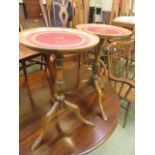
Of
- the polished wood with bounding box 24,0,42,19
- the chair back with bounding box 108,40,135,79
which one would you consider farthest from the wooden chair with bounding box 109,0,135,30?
the polished wood with bounding box 24,0,42,19

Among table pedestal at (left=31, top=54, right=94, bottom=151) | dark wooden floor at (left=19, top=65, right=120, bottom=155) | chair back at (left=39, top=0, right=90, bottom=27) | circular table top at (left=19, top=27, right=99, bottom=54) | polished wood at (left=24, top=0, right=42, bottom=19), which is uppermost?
polished wood at (left=24, top=0, right=42, bottom=19)

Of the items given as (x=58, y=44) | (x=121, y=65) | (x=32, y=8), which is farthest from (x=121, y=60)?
(x=32, y=8)

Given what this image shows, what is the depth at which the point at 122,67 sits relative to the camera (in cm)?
197

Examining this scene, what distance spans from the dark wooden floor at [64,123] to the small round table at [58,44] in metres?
0.05

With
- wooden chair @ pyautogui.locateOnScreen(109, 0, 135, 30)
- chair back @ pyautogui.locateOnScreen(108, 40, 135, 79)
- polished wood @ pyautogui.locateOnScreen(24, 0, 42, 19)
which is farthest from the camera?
polished wood @ pyautogui.locateOnScreen(24, 0, 42, 19)

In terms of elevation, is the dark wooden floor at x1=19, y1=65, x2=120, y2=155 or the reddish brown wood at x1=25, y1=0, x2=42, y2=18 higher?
the reddish brown wood at x1=25, y1=0, x2=42, y2=18

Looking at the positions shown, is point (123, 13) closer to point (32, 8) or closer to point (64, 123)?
point (32, 8)

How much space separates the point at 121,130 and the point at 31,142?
1.14 m

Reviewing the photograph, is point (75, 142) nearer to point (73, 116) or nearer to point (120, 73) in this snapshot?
point (73, 116)

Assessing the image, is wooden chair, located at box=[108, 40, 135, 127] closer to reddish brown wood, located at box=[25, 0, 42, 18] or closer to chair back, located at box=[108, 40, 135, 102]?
chair back, located at box=[108, 40, 135, 102]

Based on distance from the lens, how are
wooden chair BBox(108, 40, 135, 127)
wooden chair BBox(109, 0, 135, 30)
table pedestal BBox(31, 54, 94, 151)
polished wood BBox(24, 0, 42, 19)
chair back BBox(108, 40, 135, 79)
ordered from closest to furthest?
table pedestal BBox(31, 54, 94, 151)
wooden chair BBox(108, 40, 135, 127)
chair back BBox(108, 40, 135, 79)
wooden chair BBox(109, 0, 135, 30)
polished wood BBox(24, 0, 42, 19)

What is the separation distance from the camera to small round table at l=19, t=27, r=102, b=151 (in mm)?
715

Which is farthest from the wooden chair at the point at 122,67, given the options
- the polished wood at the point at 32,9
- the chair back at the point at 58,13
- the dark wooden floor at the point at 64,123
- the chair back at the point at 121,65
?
the polished wood at the point at 32,9

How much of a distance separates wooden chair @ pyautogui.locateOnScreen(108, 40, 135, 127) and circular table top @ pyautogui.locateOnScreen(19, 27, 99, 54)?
601 millimetres
